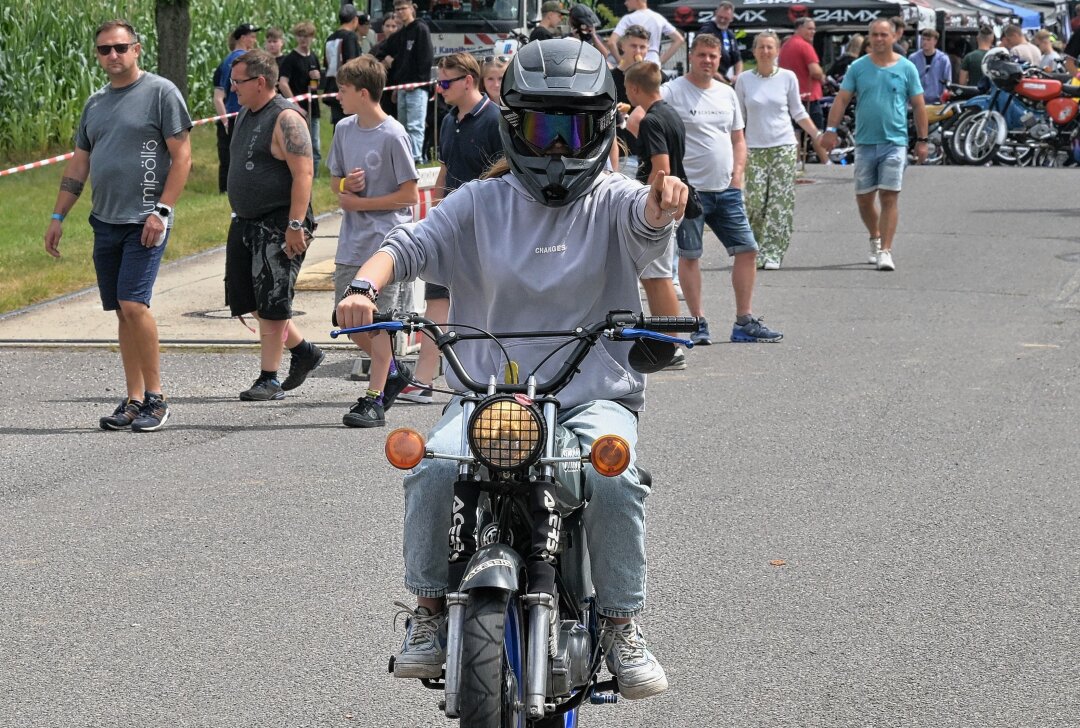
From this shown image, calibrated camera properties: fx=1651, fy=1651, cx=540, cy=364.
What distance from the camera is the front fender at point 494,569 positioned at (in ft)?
12.0

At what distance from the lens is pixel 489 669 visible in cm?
361

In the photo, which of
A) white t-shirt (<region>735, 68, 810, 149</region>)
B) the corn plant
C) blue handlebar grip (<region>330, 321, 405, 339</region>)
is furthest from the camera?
the corn plant

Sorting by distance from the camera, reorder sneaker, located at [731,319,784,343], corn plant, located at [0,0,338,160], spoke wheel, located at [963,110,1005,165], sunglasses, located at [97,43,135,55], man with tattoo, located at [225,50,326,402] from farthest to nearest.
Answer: spoke wheel, located at [963,110,1005,165] → corn plant, located at [0,0,338,160] → sneaker, located at [731,319,784,343] → man with tattoo, located at [225,50,326,402] → sunglasses, located at [97,43,135,55]

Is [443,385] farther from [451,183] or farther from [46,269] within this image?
[46,269]

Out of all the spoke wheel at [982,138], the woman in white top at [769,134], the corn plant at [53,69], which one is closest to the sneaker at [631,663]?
the woman in white top at [769,134]

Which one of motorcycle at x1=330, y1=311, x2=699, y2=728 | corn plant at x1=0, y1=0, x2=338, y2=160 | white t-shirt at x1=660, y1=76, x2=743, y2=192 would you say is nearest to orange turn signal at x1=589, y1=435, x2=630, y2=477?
motorcycle at x1=330, y1=311, x2=699, y2=728

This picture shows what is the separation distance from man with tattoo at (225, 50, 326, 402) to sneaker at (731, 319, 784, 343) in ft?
10.6

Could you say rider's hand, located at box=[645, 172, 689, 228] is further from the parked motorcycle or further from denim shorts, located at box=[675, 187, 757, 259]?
the parked motorcycle

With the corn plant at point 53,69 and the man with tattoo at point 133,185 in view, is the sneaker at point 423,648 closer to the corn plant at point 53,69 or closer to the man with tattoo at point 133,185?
the man with tattoo at point 133,185

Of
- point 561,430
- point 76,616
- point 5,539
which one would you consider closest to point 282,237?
point 5,539

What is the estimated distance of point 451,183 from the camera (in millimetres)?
9578

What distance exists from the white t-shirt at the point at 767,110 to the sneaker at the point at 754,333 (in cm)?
265

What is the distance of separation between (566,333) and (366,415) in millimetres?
4907

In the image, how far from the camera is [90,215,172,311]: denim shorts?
8680 millimetres
